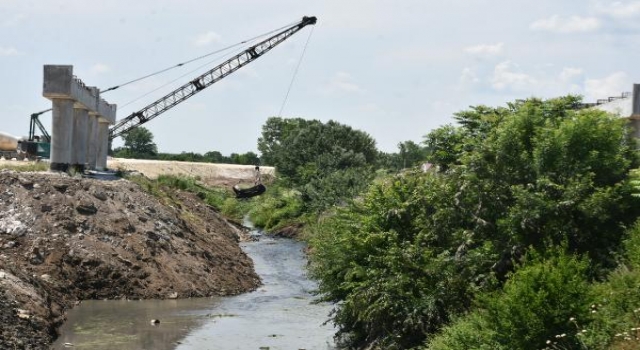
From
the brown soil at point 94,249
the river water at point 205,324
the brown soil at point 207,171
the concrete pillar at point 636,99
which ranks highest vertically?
the concrete pillar at point 636,99

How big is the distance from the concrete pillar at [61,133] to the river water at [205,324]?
15918 millimetres

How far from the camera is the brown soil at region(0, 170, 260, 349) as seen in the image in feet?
115

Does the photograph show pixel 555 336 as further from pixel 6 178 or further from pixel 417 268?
pixel 6 178

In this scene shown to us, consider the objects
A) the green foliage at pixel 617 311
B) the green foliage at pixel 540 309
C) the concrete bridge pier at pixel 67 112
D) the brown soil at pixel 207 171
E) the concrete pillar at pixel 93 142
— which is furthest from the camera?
the brown soil at pixel 207 171

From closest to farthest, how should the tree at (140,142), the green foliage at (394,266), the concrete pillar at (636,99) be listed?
the green foliage at (394,266), the concrete pillar at (636,99), the tree at (140,142)

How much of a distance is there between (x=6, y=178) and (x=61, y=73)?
9386mm

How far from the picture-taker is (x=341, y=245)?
93.8ft

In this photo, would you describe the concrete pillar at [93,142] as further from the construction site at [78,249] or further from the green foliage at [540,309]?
the green foliage at [540,309]

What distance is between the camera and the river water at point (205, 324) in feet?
96.9

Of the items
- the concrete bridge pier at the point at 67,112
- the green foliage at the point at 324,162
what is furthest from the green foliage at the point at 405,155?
the concrete bridge pier at the point at 67,112

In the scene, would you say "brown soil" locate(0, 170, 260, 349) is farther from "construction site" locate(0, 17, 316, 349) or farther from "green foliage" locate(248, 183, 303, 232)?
"green foliage" locate(248, 183, 303, 232)

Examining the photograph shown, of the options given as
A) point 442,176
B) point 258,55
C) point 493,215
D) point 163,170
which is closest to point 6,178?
point 442,176

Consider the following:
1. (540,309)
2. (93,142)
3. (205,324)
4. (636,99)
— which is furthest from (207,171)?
(540,309)

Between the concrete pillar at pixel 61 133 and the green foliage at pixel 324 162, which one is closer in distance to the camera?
the concrete pillar at pixel 61 133
